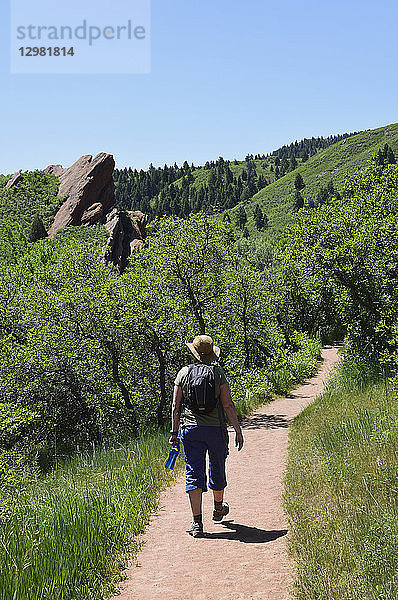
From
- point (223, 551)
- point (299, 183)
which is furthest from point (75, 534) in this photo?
point (299, 183)

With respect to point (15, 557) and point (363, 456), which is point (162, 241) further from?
point (15, 557)

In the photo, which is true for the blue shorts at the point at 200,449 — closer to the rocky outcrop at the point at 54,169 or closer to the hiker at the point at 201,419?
the hiker at the point at 201,419

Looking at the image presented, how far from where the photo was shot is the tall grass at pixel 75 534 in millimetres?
4613

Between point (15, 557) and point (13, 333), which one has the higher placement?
point (13, 333)

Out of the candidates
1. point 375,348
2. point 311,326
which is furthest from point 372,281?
point 311,326

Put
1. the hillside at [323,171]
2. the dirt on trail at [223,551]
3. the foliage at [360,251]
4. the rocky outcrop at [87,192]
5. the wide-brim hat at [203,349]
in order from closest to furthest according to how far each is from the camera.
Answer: the dirt on trail at [223,551] → the wide-brim hat at [203,349] → the foliage at [360,251] → the rocky outcrop at [87,192] → the hillside at [323,171]

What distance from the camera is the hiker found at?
5.88m

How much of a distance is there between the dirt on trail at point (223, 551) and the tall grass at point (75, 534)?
0.25 metres

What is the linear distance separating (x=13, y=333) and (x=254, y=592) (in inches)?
543

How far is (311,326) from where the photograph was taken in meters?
36.0

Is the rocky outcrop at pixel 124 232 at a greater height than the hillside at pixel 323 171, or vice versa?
the hillside at pixel 323 171

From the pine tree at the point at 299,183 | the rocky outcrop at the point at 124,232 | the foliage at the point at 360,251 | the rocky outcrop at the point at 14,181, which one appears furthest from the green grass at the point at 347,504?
the pine tree at the point at 299,183

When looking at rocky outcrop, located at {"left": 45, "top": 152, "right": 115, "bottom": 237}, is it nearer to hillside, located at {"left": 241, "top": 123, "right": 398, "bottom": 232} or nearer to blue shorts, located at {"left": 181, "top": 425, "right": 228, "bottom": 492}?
blue shorts, located at {"left": 181, "top": 425, "right": 228, "bottom": 492}

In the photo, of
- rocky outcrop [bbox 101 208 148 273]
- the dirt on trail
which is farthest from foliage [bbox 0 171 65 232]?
the dirt on trail
